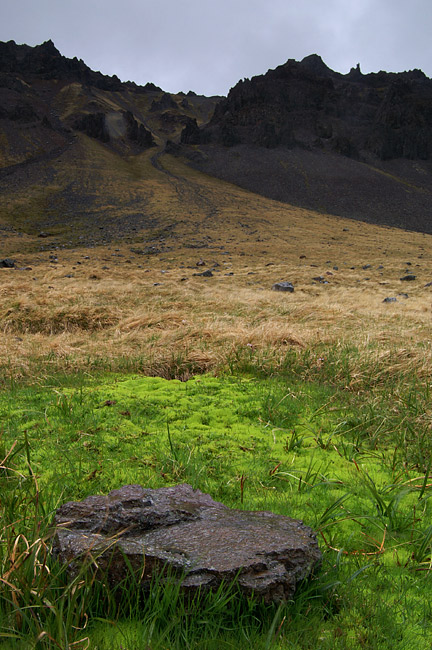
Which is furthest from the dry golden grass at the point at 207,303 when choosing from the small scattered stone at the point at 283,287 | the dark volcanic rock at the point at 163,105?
the dark volcanic rock at the point at 163,105

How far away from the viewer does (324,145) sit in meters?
85.2

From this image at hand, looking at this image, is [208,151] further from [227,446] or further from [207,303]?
[227,446]

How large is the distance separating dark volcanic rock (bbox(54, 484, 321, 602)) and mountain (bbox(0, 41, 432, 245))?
32779mm

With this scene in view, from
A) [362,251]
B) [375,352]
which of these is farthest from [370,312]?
[362,251]

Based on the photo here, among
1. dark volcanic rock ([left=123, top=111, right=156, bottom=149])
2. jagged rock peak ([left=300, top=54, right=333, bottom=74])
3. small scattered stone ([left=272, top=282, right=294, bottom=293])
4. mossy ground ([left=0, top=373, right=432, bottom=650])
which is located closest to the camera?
mossy ground ([left=0, top=373, right=432, bottom=650])

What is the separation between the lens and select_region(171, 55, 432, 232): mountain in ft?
208

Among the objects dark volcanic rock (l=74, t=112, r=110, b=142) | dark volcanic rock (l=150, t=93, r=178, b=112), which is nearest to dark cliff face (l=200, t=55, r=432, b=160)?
dark volcanic rock (l=74, t=112, r=110, b=142)

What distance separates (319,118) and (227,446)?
111616 mm

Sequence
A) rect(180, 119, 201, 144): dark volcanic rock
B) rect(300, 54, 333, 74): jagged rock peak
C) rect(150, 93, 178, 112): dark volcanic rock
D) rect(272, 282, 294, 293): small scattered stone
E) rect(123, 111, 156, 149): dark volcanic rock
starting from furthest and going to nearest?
rect(300, 54, 333, 74): jagged rock peak, rect(150, 93, 178, 112): dark volcanic rock, rect(180, 119, 201, 144): dark volcanic rock, rect(123, 111, 156, 149): dark volcanic rock, rect(272, 282, 294, 293): small scattered stone

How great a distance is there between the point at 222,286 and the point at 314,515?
493 inches

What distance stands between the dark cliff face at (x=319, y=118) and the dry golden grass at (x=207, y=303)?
63679mm

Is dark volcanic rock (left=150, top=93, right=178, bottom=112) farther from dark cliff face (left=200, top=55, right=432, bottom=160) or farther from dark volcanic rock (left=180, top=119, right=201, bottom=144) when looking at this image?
dark volcanic rock (left=180, top=119, right=201, bottom=144)

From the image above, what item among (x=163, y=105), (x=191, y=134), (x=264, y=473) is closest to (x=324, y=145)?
(x=191, y=134)

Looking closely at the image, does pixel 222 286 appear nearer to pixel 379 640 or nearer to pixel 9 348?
pixel 9 348
